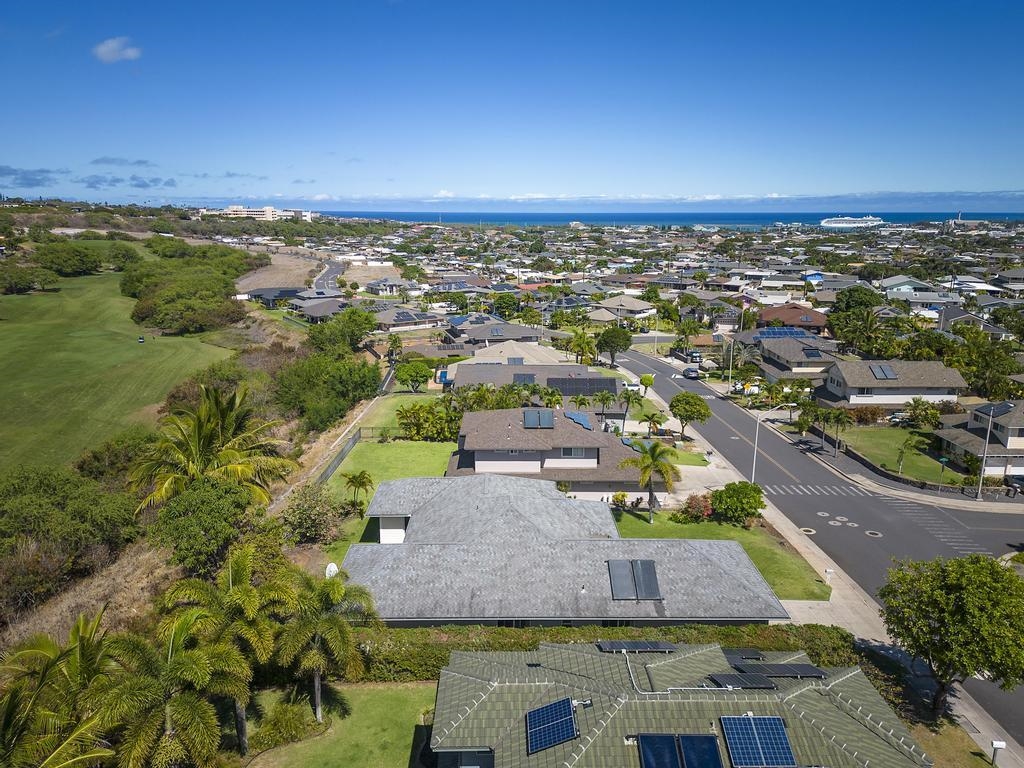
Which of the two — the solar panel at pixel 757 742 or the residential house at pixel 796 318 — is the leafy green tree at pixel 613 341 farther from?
the solar panel at pixel 757 742

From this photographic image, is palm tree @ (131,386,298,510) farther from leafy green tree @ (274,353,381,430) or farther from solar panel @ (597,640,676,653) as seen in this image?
leafy green tree @ (274,353,381,430)

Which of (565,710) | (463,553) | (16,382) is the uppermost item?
(565,710)

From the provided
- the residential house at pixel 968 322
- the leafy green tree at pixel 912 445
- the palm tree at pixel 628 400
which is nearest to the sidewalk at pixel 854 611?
the leafy green tree at pixel 912 445

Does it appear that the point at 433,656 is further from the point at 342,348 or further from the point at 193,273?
the point at 193,273

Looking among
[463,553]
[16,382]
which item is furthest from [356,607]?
[16,382]

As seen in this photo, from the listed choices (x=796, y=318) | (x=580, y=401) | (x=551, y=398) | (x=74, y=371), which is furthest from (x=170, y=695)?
(x=796, y=318)
